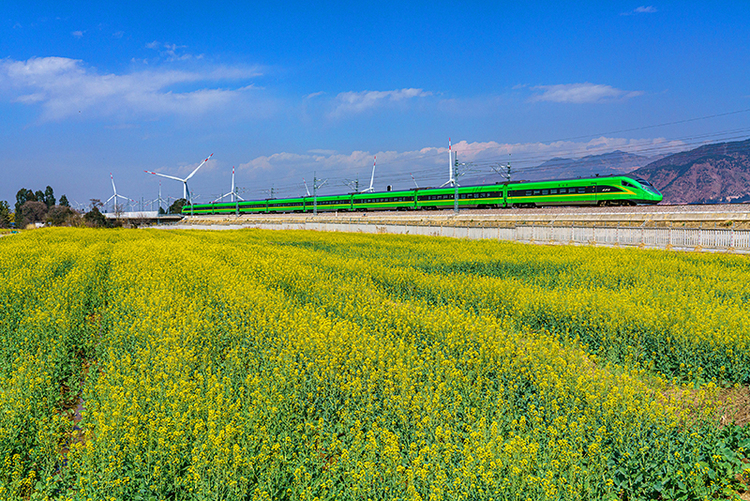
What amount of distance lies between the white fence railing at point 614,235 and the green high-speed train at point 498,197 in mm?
13075

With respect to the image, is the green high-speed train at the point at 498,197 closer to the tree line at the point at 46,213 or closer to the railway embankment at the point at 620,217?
the railway embankment at the point at 620,217

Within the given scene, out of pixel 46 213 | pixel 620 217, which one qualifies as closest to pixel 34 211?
pixel 46 213

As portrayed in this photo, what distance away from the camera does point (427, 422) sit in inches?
179

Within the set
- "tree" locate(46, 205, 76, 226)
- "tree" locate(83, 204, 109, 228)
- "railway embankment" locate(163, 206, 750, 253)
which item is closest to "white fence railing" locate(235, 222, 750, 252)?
"railway embankment" locate(163, 206, 750, 253)

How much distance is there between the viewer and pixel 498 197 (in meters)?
50.4

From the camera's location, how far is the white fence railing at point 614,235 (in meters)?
23.1

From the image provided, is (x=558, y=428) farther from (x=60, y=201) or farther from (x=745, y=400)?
(x=60, y=201)

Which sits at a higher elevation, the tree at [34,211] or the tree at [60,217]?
the tree at [34,211]

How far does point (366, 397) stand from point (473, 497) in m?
1.90

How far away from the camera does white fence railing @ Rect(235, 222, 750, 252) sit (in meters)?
23.1

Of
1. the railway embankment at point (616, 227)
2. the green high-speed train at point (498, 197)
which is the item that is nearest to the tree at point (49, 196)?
the green high-speed train at point (498, 197)

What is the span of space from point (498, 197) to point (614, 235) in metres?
23.1

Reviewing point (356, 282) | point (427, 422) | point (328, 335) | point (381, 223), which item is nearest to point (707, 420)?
point (427, 422)

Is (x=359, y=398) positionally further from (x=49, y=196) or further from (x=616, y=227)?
(x=49, y=196)
